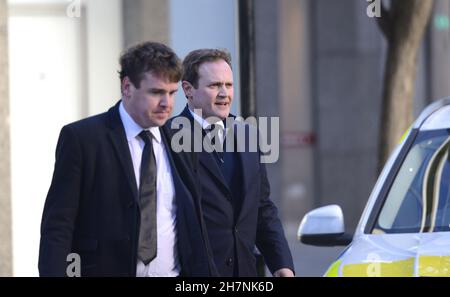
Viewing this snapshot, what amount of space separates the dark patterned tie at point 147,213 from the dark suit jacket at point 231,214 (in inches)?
13.8

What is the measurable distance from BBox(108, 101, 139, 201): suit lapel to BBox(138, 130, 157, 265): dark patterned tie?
34 mm

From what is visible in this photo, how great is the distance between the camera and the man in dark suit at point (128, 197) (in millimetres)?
4223

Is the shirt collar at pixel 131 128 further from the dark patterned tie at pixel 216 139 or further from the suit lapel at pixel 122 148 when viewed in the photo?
the dark patterned tie at pixel 216 139

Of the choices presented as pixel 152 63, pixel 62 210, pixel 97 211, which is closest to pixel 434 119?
pixel 152 63

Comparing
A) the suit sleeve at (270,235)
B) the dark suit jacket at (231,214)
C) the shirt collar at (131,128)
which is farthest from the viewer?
the suit sleeve at (270,235)

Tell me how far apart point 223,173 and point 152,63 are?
2.34ft

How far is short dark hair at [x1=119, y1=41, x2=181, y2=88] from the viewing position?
4.34 metres

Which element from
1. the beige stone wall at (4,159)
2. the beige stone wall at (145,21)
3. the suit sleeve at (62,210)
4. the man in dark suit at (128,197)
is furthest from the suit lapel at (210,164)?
the beige stone wall at (145,21)

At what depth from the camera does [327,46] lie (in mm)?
15023

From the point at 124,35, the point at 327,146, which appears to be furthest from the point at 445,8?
the point at 124,35

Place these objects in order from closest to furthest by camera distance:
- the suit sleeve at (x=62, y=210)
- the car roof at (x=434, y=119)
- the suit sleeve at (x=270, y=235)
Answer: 1. the suit sleeve at (x=62, y=210)
2. the suit sleeve at (x=270, y=235)
3. the car roof at (x=434, y=119)

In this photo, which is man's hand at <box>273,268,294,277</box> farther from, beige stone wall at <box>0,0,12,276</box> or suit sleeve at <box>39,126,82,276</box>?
beige stone wall at <box>0,0,12,276</box>

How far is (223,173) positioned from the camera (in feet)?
16.0

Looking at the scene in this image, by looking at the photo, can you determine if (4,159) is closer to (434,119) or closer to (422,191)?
(434,119)
